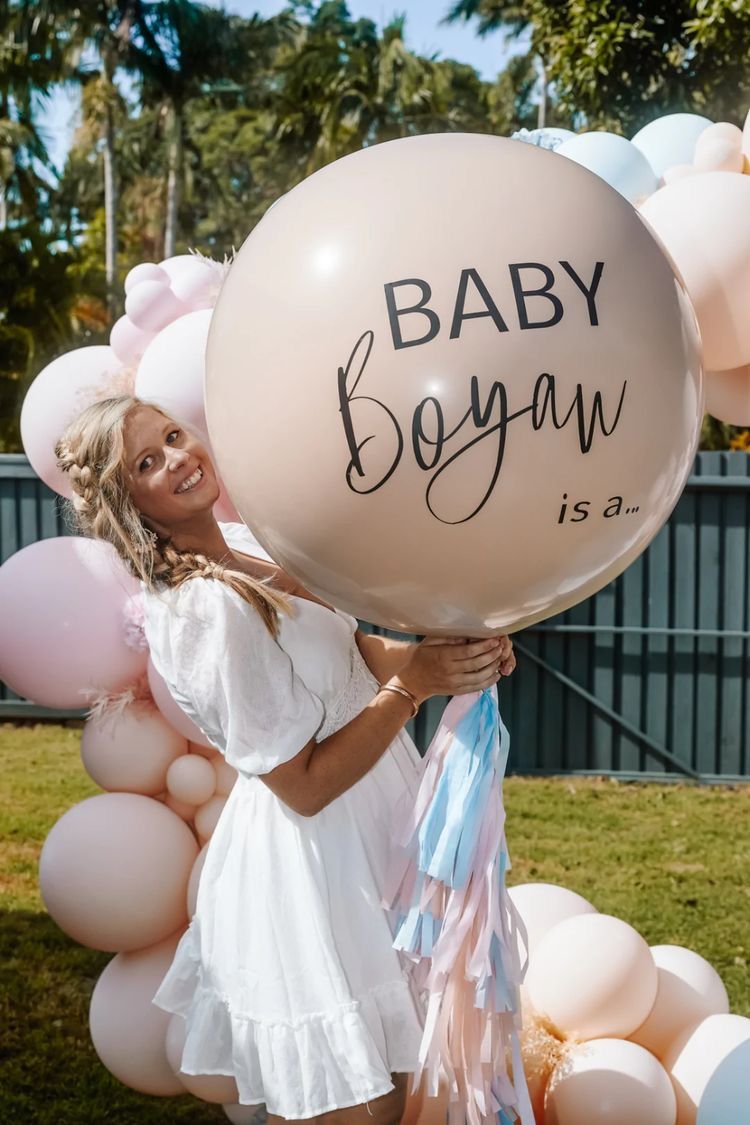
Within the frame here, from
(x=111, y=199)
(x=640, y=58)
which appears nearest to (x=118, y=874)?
(x=640, y=58)

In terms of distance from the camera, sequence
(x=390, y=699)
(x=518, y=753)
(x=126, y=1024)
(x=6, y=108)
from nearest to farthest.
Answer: (x=390, y=699), (x=126, y=1024), (x=518, y=753), (x=6, y=108)

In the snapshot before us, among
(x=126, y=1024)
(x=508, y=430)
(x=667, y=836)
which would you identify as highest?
(x=508, y=430)

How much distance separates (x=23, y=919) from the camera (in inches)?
165

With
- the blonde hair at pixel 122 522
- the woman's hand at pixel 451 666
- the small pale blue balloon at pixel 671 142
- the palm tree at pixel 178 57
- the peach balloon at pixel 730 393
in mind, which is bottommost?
the woman's hand at pixel 451 666

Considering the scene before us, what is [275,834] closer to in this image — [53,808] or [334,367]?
[334,367]

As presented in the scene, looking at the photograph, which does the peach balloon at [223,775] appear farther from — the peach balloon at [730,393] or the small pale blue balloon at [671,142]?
the small pale blue balloon at [671,142]

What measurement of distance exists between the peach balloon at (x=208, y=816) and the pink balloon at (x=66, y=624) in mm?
351

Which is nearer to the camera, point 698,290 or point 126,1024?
point 698,290

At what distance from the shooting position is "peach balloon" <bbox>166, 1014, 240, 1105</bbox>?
7.61 feet

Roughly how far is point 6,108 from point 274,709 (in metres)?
24.2

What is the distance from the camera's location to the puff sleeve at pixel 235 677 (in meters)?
1.59

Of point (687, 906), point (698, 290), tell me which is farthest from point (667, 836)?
point (698, 290)

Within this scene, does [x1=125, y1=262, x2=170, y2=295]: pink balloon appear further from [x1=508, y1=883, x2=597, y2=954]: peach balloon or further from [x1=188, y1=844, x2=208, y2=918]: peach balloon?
[x1=508, y1=883, x2=597, y2=954]: peach balloon

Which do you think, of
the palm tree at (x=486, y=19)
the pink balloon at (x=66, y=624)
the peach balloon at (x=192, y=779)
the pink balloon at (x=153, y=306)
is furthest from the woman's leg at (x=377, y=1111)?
the palm tree at (x=486, y=19)
